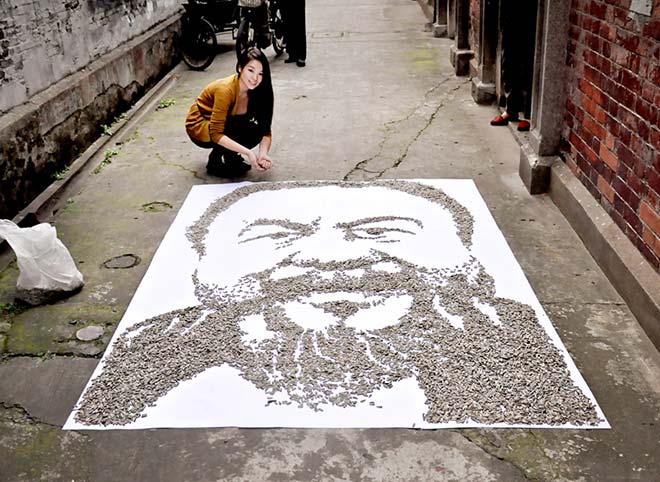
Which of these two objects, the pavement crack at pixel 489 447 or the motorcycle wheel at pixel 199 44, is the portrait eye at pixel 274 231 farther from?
the motorcycle wheel at pixel 199 44

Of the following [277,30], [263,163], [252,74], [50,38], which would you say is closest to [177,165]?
[263,163]

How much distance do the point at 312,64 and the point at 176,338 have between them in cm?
638

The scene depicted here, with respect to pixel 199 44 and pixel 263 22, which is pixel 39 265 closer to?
pixel 199 44

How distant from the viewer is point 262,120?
5117mm

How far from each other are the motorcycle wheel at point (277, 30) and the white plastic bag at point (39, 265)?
20.4 feet

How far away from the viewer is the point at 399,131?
6.12 m

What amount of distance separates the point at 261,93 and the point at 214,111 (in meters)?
0.34

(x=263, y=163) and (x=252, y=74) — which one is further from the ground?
(x=252, y=74)

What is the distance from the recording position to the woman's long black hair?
482 centimetres

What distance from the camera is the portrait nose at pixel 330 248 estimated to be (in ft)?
12.7

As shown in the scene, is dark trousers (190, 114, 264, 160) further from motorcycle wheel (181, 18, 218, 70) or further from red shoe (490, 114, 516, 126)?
motorcycle wheel (181, 18, 218, 70)

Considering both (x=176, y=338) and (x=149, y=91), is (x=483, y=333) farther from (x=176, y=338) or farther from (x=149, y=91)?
(x=149, y=91)

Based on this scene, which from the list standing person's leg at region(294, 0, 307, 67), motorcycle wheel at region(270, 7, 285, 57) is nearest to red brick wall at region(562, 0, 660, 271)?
standing person's leg at region(294, 0, 307, 67)

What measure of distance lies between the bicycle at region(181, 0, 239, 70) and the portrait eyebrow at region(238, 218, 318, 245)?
16.0ft
